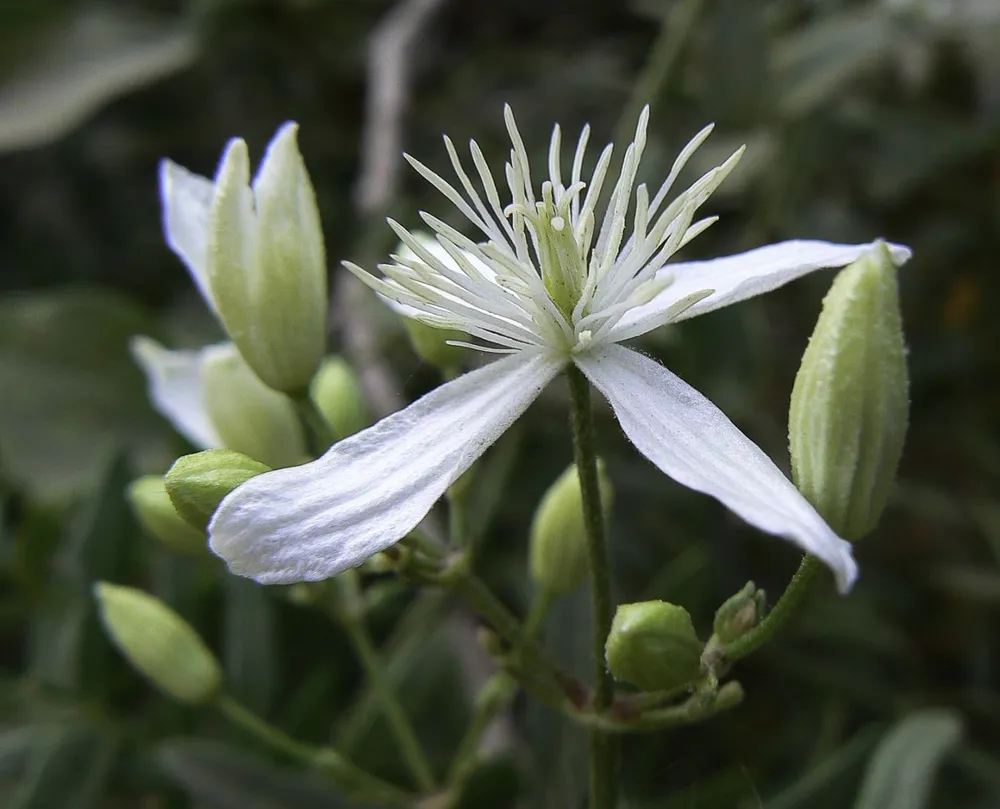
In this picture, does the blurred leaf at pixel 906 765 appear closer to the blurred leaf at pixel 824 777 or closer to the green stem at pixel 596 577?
the blurred leaf at pixel 824 777

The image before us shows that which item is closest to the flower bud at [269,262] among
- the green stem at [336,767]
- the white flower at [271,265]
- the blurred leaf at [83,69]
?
the white flower at [271,265]

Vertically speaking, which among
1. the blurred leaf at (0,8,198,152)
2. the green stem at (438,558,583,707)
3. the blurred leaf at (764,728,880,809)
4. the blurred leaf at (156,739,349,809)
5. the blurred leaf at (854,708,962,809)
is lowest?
the blurred leaf at (764,728,880,809)

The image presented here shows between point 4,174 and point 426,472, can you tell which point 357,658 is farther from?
point 4,174

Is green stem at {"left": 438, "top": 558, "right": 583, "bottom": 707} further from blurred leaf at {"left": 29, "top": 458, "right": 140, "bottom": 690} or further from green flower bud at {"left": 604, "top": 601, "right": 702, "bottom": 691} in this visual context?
blurred leaf at {"left": 29, "top": 458, "right": 140, "bottom": 690}

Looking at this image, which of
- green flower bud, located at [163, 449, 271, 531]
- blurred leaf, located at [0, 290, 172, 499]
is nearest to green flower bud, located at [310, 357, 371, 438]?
green flower bud, located at [163, 449, 271, 531]

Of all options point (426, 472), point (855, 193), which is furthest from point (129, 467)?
point (855, 193)
